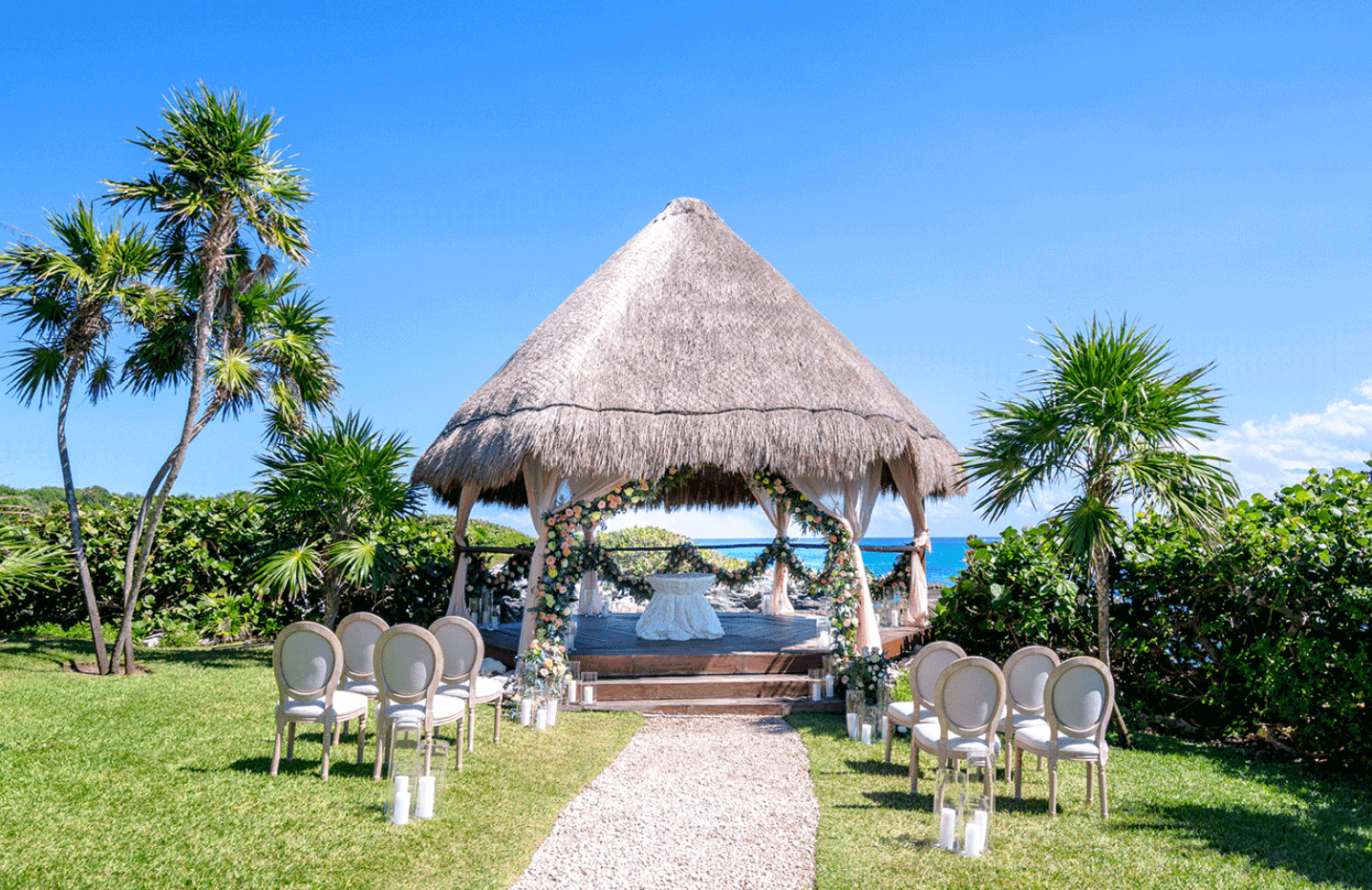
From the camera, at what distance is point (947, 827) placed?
4.59 metres

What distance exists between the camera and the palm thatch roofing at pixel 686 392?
836 cm

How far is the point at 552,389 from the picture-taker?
8602 mm

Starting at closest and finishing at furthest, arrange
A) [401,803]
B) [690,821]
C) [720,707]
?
[401,803] → [690,821] → [720,707]

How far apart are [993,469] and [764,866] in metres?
4.33

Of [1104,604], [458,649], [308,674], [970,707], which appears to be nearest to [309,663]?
[308,674]

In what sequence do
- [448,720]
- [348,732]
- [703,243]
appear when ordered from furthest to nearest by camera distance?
[703,243]
[348,732]
[448,720]

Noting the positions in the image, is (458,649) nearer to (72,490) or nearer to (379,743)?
(379,743)

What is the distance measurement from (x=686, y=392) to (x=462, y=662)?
373 centimetres

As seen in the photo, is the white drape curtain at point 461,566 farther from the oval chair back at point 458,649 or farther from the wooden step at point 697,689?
the oval chair back at point 458,649

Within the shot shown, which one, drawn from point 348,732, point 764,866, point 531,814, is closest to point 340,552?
point 348,732

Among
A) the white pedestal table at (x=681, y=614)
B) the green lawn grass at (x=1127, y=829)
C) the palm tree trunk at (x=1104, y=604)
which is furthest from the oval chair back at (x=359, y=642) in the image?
the palm tree trunk at (x=1104, y=604)

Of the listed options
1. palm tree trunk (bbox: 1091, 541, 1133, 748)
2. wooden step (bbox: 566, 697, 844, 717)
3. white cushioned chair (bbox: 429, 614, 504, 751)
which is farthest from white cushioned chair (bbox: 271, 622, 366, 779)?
palm tree trunk (bbox: 1091, 541, 1133, 748)

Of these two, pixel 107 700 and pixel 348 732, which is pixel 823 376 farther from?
pixel 107 700

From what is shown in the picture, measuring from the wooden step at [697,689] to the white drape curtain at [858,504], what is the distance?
36.7 inches
